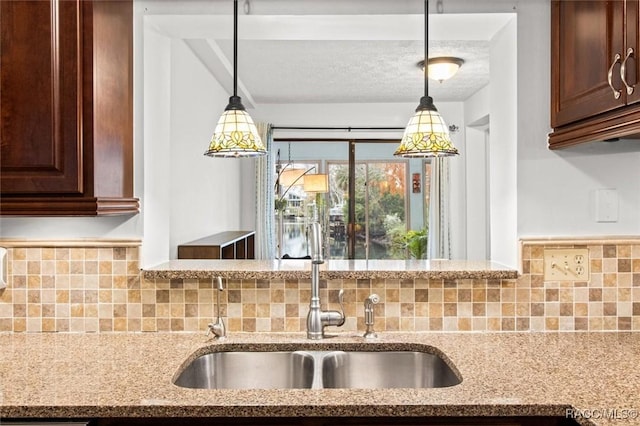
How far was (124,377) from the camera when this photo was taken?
1320mm

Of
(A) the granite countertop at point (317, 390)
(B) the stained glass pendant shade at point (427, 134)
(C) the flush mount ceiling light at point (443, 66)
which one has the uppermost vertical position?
(C) the flush mount ceiling light at point (443, 66)

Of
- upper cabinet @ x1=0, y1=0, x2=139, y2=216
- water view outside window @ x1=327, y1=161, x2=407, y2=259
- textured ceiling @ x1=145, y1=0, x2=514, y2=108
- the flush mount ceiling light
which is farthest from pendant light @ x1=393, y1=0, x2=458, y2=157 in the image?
water view outside window @ x1=327, y1=161, x2=407, y2=259

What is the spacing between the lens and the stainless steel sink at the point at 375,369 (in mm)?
1647

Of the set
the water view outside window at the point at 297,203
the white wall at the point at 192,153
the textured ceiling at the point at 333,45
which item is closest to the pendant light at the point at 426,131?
the textured ceiling at the point at 333,45

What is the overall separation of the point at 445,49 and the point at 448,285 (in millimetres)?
2707

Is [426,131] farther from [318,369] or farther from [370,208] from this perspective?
[370,208]

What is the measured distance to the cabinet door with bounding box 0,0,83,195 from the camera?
1463 mm

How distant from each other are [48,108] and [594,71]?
1510 millimetres

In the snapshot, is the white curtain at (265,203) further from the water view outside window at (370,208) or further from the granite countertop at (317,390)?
the granite countertop at (317,390)

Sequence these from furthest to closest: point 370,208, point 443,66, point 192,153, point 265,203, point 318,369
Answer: point 370,208, point 265,203, point 443,66, point 192,153, point 318,369

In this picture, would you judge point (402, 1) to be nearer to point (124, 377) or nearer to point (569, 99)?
point (569, 99)

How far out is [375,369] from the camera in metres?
1.66

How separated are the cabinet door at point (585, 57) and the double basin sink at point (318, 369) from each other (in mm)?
864

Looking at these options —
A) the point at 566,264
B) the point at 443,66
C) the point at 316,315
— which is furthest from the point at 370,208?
the point at 316,315
